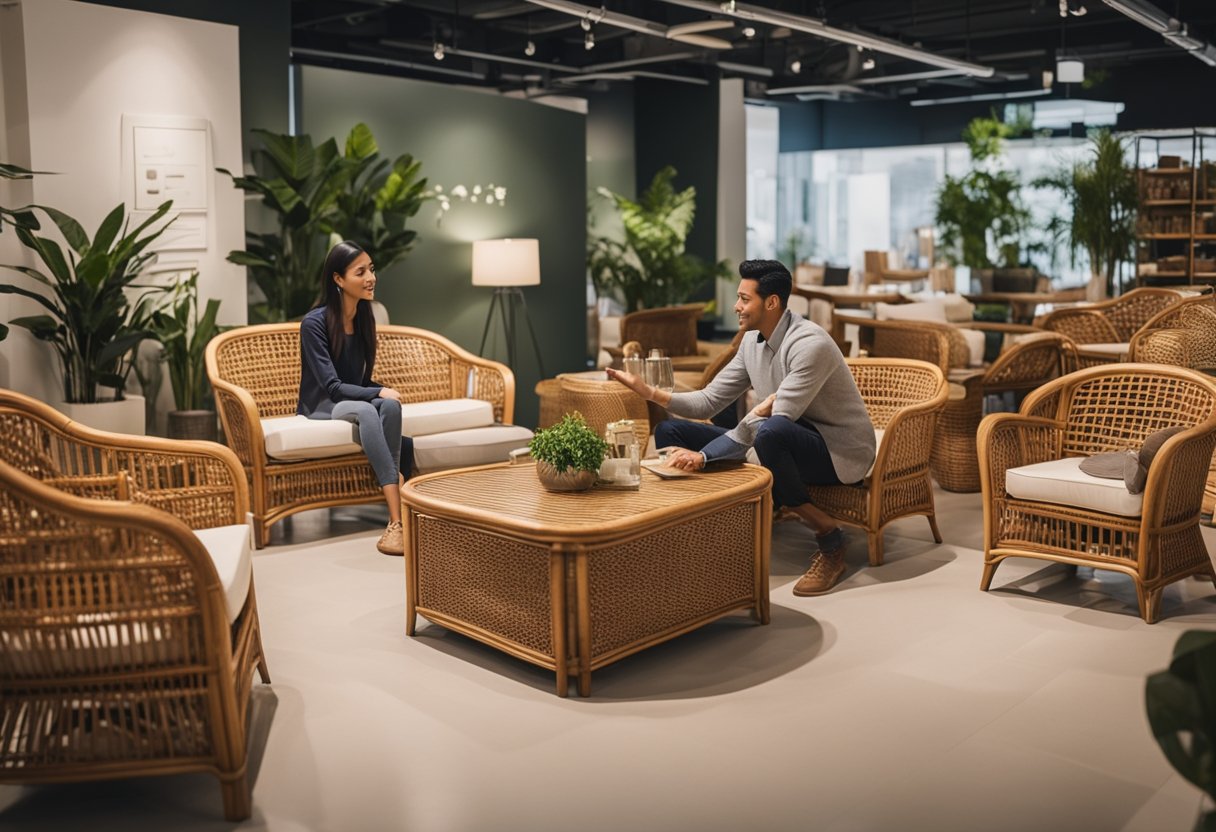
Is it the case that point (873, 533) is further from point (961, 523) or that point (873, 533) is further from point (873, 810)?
point (873, 810)

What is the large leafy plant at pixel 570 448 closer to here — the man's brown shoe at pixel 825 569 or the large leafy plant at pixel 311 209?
the man's brown shoe at pixel 825 569

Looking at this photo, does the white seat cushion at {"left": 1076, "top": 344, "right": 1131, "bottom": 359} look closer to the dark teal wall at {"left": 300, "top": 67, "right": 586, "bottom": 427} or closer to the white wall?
the dark teal wall at {"left": 300, "top": 67, "right": 586, "bottom": 427}

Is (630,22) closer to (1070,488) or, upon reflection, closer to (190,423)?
(190,423)

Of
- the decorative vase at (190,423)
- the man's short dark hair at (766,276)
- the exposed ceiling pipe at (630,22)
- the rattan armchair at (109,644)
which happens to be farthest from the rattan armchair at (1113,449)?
the exposed ceiling pipe at (630,22)

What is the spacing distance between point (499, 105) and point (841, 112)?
11306 millimetres

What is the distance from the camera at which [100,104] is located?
6.22 meters

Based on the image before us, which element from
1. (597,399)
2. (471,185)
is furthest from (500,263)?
(597,399)

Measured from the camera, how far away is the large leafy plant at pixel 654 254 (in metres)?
13.1

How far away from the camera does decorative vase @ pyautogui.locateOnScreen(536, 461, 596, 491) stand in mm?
3896

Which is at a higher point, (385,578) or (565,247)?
(565,247)

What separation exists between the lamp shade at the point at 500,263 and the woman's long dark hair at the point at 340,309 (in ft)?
8.03

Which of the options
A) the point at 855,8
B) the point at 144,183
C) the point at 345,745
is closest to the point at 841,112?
the point at 855,8

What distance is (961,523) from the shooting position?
5648 mm

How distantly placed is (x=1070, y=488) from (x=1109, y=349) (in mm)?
3585
